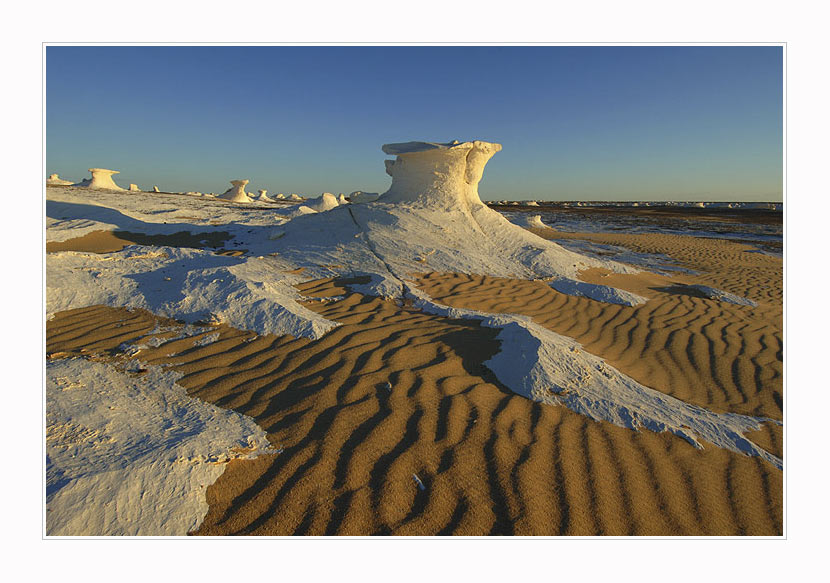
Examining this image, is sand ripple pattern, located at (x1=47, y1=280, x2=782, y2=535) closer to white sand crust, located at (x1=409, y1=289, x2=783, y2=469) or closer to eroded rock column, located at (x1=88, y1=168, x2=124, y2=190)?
white sand crust, located at (x1=409, y1=289, x2=783, y2=469)

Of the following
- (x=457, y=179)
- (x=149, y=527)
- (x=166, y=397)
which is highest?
(x=457, y=179)

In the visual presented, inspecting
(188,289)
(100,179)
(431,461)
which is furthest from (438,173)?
(100,179)

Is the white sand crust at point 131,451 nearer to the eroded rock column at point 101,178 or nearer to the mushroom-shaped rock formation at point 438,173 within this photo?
the mushroom-shaped rock formation at point 438,173

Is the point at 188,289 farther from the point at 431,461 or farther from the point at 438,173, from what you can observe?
the point at 438,173

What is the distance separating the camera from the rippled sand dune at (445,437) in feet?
6.19

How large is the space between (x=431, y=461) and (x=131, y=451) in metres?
1.62

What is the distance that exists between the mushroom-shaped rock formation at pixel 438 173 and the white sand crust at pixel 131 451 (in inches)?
275

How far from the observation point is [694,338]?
4512mm

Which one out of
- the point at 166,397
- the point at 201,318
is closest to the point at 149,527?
the point at 166,397

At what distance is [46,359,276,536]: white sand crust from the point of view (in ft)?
5.52

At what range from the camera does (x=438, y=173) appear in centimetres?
902

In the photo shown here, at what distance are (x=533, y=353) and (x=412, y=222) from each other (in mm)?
5254

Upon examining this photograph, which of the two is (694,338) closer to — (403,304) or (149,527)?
(403,304)

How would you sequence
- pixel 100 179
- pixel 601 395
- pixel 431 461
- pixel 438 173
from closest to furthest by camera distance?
pixel 431 461 → pixel 601 395 → pixel 438 173 → pixel 100 179
